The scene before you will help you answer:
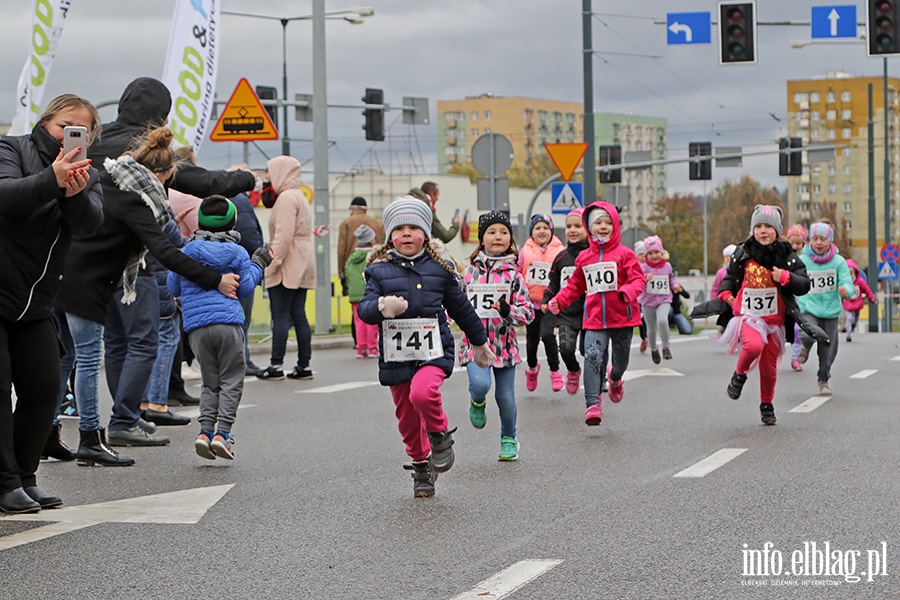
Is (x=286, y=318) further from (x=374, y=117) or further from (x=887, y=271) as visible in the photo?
(x=887, y=271)

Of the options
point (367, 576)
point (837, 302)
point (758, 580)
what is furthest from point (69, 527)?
point (837, 302)

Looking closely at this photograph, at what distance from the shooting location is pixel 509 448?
969cm

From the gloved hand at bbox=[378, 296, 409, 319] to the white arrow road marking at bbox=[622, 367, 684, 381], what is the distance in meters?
9.00

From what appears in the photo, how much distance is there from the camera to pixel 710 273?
6594 inches

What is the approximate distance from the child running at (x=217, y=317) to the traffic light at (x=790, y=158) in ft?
115

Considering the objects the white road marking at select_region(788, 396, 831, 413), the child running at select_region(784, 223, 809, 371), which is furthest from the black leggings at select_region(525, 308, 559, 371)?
the child running at select_region(784, 223, 809, 371)

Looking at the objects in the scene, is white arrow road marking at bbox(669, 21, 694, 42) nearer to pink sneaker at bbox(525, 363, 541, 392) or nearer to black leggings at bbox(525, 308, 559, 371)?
black leggings at bbox(525, 308, 559, 371)

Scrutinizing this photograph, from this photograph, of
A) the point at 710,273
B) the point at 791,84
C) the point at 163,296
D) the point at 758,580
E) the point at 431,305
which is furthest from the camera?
the point at 791,84

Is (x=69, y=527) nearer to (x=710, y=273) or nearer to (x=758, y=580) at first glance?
(x=758, y=580)

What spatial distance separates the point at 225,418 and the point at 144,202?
1.40 m

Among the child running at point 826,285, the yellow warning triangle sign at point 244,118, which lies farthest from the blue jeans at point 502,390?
→ the yellow warning triangle sign at point 244,118

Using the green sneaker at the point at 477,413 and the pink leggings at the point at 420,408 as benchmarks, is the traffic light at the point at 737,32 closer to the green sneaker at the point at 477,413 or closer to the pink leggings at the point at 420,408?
the green sneaker at the point at 477,413

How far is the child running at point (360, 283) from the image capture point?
67.2ft

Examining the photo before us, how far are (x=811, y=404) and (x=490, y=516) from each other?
6894 millimetres
